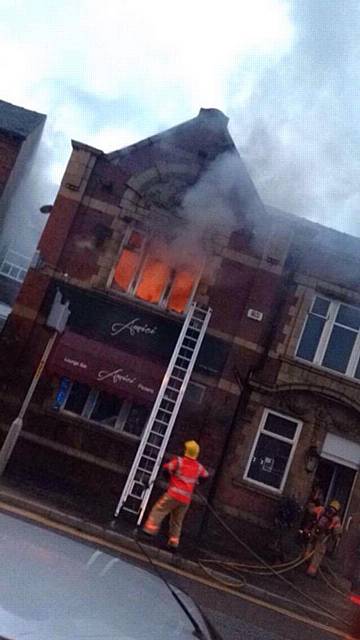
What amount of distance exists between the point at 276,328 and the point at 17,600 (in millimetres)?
12075

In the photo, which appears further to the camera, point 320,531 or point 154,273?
point 154,273

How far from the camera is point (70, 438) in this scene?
13.3 metres

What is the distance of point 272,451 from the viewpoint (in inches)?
538

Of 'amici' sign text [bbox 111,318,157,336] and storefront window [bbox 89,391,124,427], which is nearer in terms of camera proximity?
'amici' sign text [bbox 111,318,157,336]

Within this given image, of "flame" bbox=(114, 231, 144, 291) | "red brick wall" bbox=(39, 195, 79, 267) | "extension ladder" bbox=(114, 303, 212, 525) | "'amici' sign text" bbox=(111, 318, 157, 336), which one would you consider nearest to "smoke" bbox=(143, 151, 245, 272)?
"flame" bbox=(114, 231, 144, 291)

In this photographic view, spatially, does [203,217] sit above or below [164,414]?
above

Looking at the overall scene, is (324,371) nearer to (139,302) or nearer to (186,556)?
(139,302)

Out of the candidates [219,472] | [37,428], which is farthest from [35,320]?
[219,472]

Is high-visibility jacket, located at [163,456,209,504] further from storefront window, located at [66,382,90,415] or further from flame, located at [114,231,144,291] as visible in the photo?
flame, located at [114,231,144,291]

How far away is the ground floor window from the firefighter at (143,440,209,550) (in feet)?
12.5

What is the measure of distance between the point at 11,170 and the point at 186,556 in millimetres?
10538

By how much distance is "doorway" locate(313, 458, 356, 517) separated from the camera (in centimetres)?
1409

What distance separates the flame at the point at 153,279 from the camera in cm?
1412

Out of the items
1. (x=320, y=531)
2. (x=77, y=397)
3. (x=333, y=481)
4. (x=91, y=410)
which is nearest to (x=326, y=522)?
(x=320, y=531)
